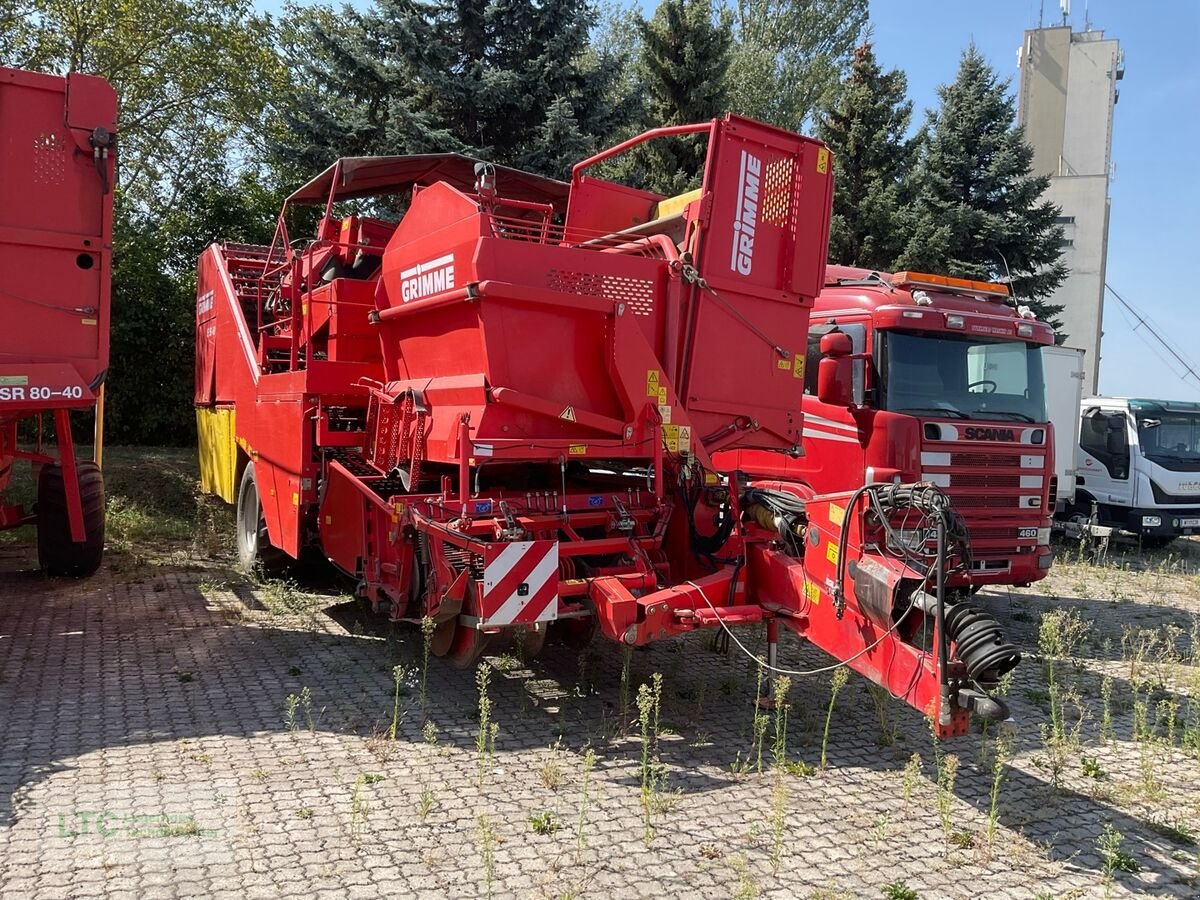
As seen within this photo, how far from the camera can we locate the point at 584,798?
156 inches

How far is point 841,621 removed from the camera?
14.6 feet

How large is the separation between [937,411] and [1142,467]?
27.1ft

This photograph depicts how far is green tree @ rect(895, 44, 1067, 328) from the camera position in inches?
722

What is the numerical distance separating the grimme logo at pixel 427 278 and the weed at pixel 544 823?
2.75 meters

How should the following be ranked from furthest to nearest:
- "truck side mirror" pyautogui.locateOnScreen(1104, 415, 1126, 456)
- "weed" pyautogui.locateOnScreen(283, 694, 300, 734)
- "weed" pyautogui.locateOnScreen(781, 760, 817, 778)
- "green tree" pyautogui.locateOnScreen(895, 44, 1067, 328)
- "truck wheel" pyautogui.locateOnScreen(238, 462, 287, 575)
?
1. "green tree" pyautogui.locateOnScreen(895, 44, 1067, 328)
2. "truck side mirror" pyautogui.locateOnScreen(1104, 415, 1126, 456)
3. "truck wheel" pyautogui.locateOnScreen(238, 462, 287, 575)
4. "weed" pyautogui.locateOnScreen(283, 694, 300, 734)
5. "weed" pyautogui.locateOnScreen(781, 760, 817, 778)

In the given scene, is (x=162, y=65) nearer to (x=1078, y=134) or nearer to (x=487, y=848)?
(x=487, y=848)

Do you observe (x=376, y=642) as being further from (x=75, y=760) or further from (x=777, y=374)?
(x=777, y=374)

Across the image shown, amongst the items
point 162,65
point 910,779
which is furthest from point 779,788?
point 162,65

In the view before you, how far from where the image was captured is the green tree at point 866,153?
19156 mm

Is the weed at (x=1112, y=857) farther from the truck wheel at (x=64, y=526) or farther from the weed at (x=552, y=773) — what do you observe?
the truck wheel at (x=64, y=526)

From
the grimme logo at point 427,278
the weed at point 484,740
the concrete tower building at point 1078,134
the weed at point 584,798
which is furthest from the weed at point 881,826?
the concrete tower building at point 1078,134

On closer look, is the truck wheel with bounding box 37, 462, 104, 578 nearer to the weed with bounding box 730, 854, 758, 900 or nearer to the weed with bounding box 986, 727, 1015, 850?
the weed with bounding box 730, 854, 758, 900

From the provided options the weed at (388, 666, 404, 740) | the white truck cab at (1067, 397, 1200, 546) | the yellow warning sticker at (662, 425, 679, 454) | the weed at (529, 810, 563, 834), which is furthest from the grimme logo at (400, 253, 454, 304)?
the white truck cab at (1067, 397, 1200, 546)

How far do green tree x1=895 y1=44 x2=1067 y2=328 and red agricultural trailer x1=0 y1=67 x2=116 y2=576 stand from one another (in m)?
15.4
